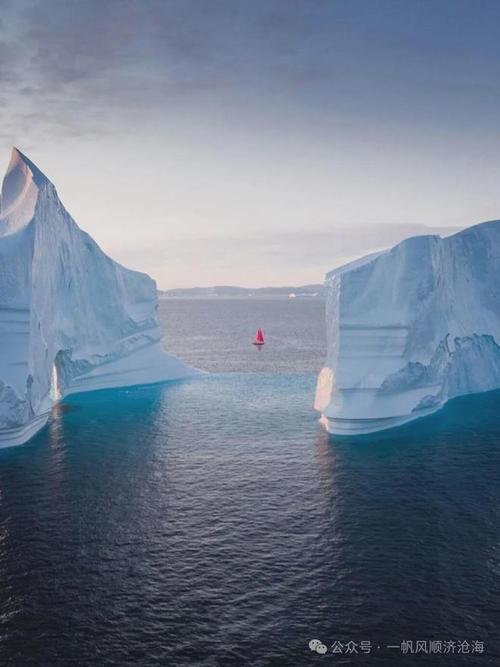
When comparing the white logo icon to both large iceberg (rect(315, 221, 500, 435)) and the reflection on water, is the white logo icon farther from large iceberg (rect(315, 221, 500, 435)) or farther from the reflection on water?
large iceberg (rect(315, 221, 500, 435))

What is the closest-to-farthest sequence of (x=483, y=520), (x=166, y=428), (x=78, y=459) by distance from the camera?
(x=483, y=520)
(x=78, y=459)
(x=166, y=428)

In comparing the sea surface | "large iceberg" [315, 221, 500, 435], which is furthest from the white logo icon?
"large iceberg" [315, 221, 500, 435]

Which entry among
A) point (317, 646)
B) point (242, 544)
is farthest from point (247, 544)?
point (317, 646)

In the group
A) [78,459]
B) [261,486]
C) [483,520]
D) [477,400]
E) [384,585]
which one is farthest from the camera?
[477,400]

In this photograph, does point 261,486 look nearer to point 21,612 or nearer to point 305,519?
point 305,519

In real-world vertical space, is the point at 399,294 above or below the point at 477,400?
above

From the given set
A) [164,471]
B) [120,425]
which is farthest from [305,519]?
[120,425]

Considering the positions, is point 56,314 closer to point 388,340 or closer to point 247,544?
point 388,340
